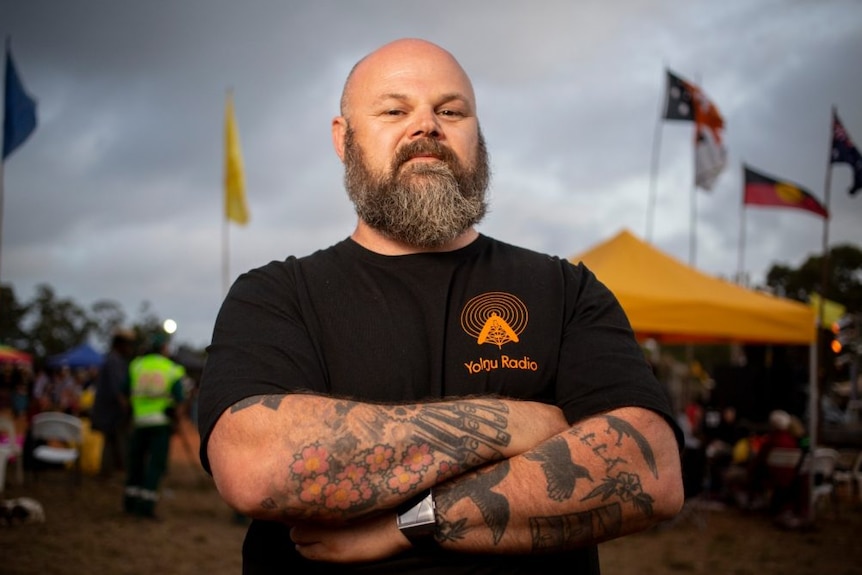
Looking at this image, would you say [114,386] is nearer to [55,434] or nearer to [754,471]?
[55,434]

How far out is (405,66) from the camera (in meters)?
2.10

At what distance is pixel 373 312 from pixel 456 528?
547 mm

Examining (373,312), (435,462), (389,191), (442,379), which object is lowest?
(435,462)

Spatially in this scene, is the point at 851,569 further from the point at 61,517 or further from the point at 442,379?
the point at 61,517

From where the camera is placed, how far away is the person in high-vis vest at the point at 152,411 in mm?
8898

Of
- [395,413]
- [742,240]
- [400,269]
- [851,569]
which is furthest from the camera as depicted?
[742,240]

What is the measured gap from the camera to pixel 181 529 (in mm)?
8922

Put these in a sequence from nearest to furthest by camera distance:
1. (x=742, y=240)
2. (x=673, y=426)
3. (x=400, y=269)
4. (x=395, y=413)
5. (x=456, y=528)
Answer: (x=456, y=528) < (x=395, y=413) < (x=673, y=426) < (x=400, y=269) < (x=742, y=240)

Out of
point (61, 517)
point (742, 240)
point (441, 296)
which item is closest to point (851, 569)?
point (441, 296)

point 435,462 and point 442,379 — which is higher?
point 442,379

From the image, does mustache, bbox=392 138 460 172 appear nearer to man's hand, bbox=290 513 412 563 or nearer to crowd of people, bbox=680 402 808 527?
man's hand, bbox=290 513 412 563

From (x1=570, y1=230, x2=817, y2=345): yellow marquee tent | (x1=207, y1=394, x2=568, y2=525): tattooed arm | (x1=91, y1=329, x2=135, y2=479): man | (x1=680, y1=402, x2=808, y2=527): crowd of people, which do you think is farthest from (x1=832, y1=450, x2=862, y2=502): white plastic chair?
(x1=207, y1=394, x2=568, y2=525): tattooed arm

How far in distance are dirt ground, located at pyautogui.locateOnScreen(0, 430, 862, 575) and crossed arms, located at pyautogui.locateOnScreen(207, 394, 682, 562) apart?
5937 millimetres

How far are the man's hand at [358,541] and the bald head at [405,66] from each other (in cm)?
113
